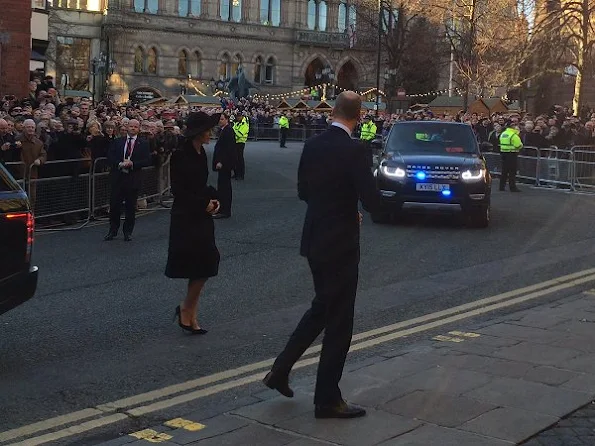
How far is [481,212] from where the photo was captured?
14836mm

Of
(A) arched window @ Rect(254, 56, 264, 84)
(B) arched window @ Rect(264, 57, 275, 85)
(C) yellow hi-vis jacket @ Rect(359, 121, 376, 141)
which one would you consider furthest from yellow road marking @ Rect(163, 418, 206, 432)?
(B) arched window @ Rect(264, 57, 275, 85)

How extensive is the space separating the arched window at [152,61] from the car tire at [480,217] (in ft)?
208

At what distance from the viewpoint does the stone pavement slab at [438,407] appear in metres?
5.27

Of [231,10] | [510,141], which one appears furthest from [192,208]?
[231,10]

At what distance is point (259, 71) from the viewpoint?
80375 mm

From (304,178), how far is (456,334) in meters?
2.77

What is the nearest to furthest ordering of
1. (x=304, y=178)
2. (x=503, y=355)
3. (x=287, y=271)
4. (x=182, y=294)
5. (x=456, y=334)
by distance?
(x=304, y=178) → (x=503, y=355) → (x=456, y=334) → (x=182, y=294) → (x=287, y=271)

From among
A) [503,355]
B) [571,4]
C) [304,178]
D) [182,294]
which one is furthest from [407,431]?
[571,4]

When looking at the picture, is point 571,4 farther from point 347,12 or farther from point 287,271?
point 347,12

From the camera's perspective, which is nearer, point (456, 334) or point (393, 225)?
point (456, 334)

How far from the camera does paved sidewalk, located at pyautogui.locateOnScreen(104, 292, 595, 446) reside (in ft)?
16.3

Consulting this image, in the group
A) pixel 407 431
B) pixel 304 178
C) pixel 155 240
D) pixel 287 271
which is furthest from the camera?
pixel 155 240

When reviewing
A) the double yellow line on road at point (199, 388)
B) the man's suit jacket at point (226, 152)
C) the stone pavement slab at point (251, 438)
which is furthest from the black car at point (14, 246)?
the man's suit jacket at point (226, 152)

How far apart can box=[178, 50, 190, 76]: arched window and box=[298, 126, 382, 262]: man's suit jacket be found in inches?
2879
